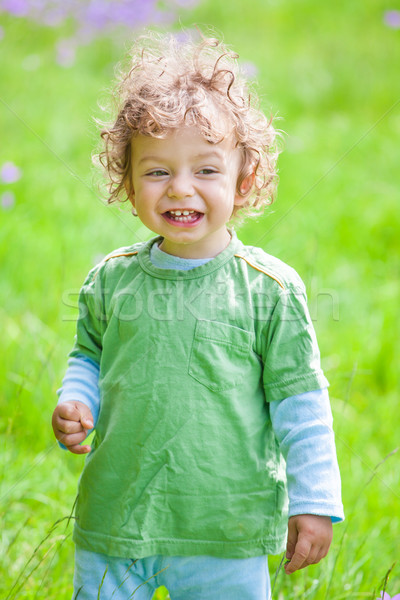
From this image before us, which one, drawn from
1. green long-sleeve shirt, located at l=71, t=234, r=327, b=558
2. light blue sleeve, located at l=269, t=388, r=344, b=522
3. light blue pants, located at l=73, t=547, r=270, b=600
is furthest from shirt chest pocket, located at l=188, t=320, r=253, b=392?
light blue pants, located at l=73, t=547, r=270, b=600

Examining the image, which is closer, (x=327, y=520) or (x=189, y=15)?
(x=327, y=520)

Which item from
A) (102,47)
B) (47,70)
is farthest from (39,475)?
(102,47)

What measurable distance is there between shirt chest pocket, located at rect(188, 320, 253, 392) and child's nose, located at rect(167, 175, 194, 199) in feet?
0.84

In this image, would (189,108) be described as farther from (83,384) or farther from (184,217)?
(83,384)

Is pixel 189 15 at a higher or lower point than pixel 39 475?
higher

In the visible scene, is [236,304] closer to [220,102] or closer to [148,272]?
[148,272]

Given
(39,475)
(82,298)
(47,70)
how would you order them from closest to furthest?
(82,298) < (39,475) < (47,70)

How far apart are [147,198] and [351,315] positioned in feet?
6.10

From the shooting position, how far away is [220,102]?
1.45 m

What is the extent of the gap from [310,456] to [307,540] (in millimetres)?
154

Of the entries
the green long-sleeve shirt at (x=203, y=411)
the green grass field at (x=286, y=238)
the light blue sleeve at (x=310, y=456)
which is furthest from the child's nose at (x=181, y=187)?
the green grass field at (x=286, y=238)

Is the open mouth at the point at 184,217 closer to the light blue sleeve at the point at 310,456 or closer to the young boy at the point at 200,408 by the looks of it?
the young boy at the point at 200,408

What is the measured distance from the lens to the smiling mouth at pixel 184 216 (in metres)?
1.39

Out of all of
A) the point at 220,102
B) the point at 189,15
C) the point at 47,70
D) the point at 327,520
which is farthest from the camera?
the point at 189,15
